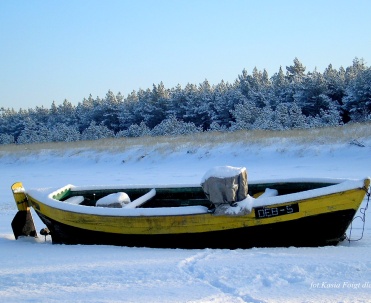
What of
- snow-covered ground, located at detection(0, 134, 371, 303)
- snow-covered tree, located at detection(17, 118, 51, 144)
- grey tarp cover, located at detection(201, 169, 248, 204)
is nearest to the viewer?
snow-covered ground, located at detection(0, 134, 371, 303)

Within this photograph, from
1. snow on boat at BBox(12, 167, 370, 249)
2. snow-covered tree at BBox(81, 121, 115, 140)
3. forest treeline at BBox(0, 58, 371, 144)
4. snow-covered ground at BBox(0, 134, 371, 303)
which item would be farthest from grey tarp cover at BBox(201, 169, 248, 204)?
snow-covered tree at BBox(81, 121, 115, 140)

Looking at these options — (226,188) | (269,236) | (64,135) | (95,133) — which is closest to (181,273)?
(226,188)

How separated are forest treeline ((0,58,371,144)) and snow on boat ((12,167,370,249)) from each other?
85.3ft

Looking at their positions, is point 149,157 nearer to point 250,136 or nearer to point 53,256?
point 250,136

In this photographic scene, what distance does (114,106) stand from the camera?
187 ft

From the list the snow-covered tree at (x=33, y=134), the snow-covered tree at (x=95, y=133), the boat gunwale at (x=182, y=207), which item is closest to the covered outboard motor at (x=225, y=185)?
the boat gunwale at (x=182, y=207)

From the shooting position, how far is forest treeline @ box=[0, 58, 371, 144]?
35000 mm

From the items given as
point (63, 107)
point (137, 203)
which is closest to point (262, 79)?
point (63, 107)

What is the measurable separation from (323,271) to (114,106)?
177 feet

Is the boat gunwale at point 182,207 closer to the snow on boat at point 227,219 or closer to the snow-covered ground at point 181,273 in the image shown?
the snow on boat at point 227,219

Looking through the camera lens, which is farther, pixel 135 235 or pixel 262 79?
pixel 262 79

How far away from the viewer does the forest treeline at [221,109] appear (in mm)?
35000

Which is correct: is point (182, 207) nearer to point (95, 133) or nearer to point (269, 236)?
point (269, 236)

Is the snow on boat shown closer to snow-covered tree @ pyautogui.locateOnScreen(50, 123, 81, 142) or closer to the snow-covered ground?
the snow-covered ground
